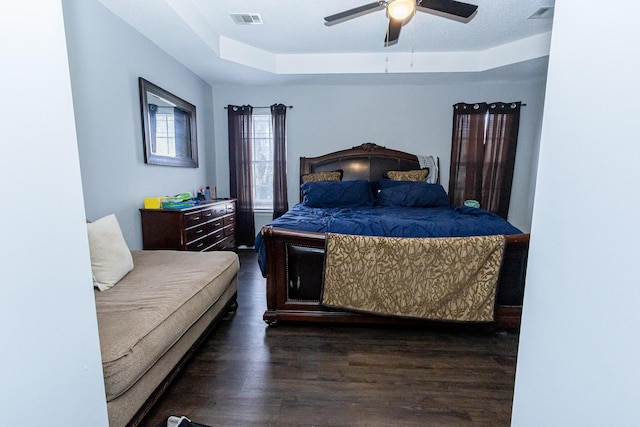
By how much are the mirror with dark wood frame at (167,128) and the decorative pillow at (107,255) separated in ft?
4.32

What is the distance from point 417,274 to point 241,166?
10.7ft

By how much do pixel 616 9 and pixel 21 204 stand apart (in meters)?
1.23

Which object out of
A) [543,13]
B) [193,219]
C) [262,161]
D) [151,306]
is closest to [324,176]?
[262,161]

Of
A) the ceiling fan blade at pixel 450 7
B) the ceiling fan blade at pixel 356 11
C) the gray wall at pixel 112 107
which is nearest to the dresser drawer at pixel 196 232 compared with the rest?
the gray wall at pixel 112 107

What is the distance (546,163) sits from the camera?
0.74 metres

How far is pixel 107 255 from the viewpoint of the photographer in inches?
67.2

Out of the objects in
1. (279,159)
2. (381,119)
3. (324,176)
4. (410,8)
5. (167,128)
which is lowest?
(324,176)

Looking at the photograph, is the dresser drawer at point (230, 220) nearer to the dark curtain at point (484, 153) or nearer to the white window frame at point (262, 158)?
the white window frame at point (262, 158)

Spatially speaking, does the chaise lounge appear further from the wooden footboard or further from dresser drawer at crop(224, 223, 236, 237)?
dresser drawer at crop(224, 223, 236, 237)

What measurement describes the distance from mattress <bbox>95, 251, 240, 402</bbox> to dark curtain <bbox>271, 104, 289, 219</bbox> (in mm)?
2289

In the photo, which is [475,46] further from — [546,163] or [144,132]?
[144,132]

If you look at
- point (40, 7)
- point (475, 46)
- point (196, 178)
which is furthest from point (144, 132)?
point (475, 46)

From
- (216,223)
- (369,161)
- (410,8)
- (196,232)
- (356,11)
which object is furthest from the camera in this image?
(369,161)

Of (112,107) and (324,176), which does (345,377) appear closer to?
(112,107)
